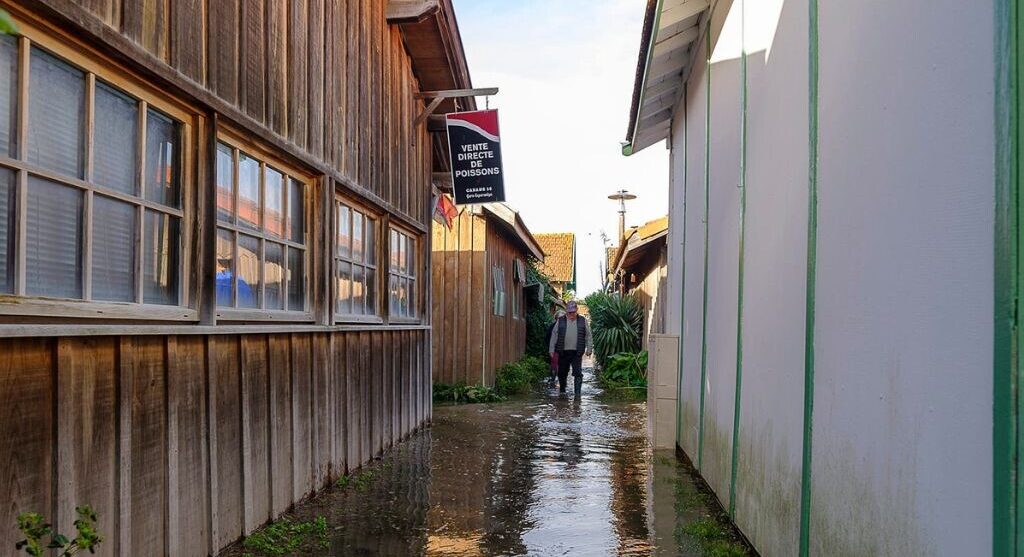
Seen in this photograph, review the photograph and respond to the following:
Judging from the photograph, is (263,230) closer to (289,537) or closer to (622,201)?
(289,537)

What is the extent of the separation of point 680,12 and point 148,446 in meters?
5.68

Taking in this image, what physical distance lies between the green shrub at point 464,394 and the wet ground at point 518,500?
3.46 metres

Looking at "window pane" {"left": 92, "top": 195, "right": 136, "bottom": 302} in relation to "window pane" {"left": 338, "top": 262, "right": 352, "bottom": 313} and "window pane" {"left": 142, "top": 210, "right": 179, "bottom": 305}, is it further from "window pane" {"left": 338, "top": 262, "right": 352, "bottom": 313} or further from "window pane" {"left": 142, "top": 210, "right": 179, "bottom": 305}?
"window pane" {"left": 338, "top": 262, "right": 352, "bottom": 313}

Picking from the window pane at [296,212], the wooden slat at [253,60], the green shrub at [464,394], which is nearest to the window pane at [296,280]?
the window pane at [296,212]

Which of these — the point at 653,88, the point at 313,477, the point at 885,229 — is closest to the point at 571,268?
the point at 653,88

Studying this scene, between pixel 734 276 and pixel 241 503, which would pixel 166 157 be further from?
pixel 734 276

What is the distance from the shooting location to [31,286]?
3.13m

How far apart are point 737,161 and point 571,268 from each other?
38.2 meters

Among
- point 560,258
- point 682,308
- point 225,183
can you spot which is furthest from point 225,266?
point 560,258

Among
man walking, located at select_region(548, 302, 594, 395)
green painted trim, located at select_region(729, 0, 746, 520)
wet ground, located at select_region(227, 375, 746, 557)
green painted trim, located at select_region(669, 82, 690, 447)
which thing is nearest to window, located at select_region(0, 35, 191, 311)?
wet ground, located at select_region(227, 375, 746, 557)

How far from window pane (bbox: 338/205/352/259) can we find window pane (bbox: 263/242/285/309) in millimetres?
1285

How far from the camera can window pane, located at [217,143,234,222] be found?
4.82 m

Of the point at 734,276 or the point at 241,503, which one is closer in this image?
the point at 241,503

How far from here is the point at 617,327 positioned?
68.9 feet
